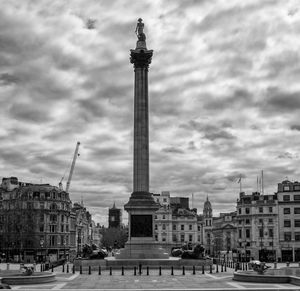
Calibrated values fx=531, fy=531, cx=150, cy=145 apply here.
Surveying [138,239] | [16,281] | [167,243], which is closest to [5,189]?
[167,243]

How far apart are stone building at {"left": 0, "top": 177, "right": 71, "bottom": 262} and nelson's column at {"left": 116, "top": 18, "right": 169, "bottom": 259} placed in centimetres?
5156

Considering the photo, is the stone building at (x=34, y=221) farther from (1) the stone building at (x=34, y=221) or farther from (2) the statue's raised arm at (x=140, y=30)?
(2) the statue's raised arm at (x=140, y=30)

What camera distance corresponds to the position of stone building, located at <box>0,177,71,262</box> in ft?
394

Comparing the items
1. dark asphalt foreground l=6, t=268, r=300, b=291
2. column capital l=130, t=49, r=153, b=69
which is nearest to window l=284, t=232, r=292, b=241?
column capital l=130, t=49, r=153, b=69

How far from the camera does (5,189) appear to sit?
139000 millimetres

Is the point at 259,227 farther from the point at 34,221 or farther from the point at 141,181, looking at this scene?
the point at 141,181

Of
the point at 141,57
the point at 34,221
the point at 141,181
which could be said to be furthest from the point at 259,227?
the point at 141,57

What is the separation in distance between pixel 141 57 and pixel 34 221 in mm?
62724

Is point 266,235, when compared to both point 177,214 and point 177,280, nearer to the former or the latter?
point 177,214

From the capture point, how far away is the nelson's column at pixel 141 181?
6999cm

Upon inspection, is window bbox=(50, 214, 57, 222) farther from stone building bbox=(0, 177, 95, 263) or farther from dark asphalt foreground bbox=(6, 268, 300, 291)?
dark asphalt foreground bbox=(6, 268, 300, 291)

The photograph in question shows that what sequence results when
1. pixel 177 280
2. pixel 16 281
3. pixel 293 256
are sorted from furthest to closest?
pixel 293 256
pixel 177 280
pixel 16 281

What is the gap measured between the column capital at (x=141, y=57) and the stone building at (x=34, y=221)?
2232 inches

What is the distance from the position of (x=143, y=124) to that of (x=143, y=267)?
22.4 m
